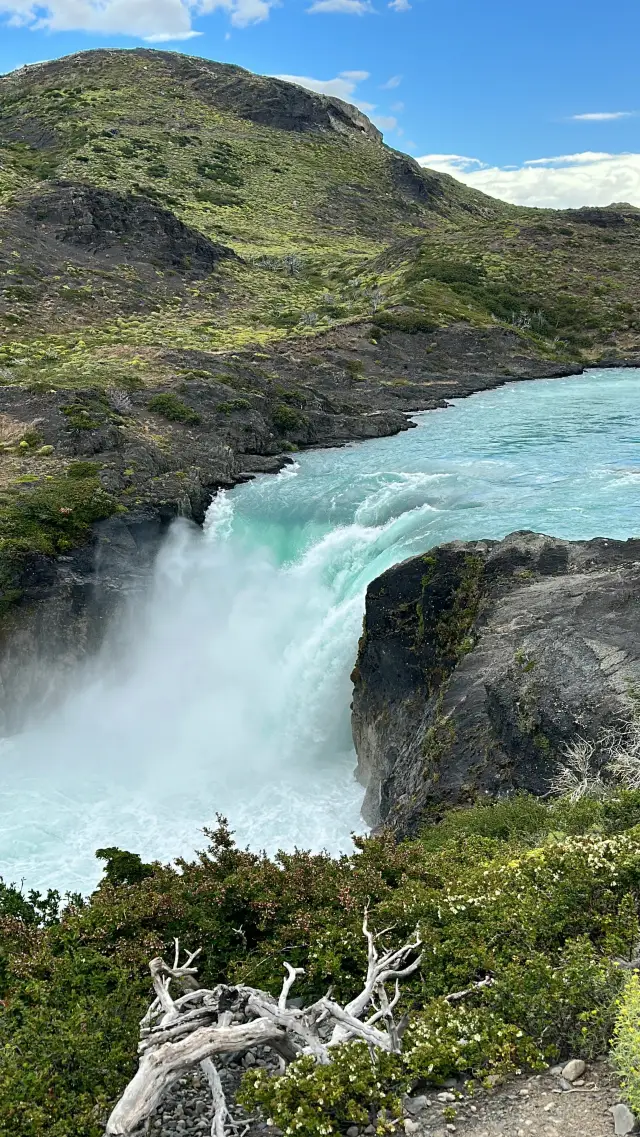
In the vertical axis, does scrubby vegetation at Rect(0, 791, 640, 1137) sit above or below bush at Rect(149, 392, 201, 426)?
below

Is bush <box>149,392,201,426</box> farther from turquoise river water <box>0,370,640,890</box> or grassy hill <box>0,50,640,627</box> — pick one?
turquoise river water <box>0,370,640,890</box>

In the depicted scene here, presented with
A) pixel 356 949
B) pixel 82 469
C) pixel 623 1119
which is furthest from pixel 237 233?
pixel 623 1119

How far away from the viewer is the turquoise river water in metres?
20.8

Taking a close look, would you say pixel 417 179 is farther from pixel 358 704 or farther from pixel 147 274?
pixel 358 704

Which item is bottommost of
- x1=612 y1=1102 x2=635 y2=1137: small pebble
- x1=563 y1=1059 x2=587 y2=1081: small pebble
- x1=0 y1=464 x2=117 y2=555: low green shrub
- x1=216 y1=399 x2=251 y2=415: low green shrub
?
x1=563 y1=1059 x2=587 y2=1081: small pebble

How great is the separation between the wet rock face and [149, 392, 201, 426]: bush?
19.7 meters

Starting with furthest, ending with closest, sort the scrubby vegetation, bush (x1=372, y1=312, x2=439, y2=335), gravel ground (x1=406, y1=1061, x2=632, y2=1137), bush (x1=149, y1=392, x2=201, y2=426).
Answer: bush (x1=372, y1=312, x2=439, y2=335) < bush (x1=149, y1=392, x2=201, y2=426) < the scrubby vegetation < gravel ground (x1=406, y1=1061, x2=632, y2=1137)

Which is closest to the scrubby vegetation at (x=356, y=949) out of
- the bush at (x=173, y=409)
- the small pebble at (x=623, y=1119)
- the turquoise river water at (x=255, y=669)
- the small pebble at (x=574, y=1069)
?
the small pebble at (x=574, y=1069)

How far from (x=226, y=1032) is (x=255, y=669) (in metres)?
19.1

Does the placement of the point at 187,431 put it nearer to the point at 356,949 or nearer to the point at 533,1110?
the point at 356,949

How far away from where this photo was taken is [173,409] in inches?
1539

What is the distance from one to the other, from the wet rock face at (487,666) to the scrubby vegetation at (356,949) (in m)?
2.63

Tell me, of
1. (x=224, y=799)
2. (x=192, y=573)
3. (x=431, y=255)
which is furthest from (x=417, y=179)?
(x=224, y=799)

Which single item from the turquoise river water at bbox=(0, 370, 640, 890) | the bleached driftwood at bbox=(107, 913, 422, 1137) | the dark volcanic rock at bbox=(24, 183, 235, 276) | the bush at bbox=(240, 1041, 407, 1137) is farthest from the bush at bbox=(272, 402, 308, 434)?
the bush at bbox=(240, 1041, 407, 1137)
